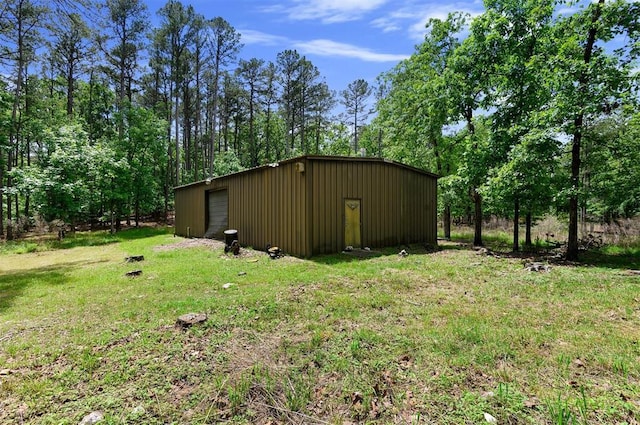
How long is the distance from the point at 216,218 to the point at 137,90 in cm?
1649

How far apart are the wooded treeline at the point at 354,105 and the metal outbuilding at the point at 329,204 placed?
187 centimetres

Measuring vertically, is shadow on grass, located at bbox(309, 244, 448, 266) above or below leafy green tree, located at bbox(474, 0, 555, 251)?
below

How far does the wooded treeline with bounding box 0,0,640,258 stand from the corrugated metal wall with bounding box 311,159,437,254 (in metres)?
1.38

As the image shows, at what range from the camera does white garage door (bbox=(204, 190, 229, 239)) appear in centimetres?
1269

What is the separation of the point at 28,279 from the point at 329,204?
745 cm

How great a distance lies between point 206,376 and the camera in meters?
2.69

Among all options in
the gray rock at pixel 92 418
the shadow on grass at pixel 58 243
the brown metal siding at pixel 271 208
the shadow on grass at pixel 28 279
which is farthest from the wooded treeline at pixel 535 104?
the shadow on grass at pixel 58 243

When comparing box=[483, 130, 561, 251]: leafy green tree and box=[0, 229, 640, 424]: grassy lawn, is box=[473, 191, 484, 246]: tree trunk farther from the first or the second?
box=[0, 229, 640, 424]: grassy lawn

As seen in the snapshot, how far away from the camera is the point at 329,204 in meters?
8.73

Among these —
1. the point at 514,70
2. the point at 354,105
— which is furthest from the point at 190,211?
the point at 354,105

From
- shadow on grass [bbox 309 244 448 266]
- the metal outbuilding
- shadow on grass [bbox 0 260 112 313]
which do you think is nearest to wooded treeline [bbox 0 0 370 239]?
shadow on grass [bbox 0 260 112 313]

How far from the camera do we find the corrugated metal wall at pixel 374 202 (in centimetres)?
861

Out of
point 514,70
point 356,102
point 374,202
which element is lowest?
point 374,202

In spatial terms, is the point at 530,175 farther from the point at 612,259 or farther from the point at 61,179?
the point at 61,179
